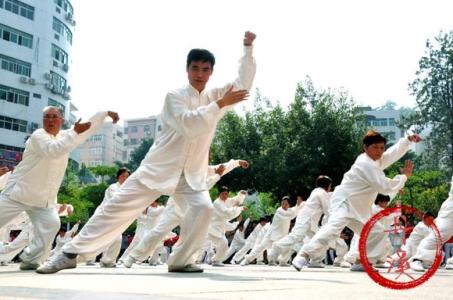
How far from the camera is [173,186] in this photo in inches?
240

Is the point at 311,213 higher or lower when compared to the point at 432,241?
higher

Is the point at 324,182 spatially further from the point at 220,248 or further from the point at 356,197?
the point at 356,197

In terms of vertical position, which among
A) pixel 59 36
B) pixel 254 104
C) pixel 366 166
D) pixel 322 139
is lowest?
pixel 366 166

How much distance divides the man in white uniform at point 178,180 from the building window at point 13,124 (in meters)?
42.8

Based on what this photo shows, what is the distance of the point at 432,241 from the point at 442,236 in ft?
0.60

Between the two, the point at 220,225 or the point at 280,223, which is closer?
the point at 220,225

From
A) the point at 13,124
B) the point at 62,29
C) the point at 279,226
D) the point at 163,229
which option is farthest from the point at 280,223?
the point at 62,29

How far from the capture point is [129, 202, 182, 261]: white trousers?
8.59m

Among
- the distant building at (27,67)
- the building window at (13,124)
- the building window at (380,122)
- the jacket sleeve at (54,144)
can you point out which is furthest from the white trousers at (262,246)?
the building window at (380,122)

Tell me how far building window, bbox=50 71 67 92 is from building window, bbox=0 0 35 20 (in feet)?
16.2

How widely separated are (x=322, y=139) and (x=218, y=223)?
64.3 feet

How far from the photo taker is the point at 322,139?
3322 centimetres

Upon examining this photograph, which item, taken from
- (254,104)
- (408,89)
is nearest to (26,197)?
(254,104)

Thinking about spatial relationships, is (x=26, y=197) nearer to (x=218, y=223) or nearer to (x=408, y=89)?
(x=218, y=223)
